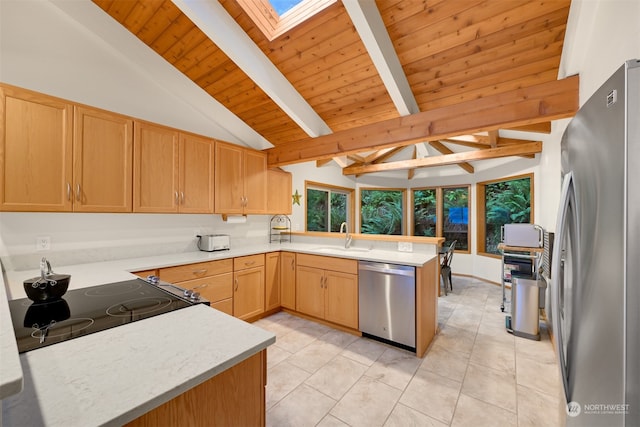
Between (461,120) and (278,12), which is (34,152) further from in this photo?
(461,120)

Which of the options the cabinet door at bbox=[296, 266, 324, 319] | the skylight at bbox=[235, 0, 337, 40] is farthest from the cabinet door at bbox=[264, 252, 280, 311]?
the skylight at bbox=[235, 0, 337, 40]

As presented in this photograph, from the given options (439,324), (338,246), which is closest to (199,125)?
(338,246)

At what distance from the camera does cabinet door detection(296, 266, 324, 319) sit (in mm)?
3172

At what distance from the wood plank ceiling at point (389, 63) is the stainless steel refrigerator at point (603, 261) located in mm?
1526

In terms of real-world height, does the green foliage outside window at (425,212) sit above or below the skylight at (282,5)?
below

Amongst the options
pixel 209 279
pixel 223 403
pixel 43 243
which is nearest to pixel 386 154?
pixel 209 279

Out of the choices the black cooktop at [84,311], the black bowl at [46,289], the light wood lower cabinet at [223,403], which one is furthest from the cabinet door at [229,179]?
the light wood lower cabinet at [223,403]

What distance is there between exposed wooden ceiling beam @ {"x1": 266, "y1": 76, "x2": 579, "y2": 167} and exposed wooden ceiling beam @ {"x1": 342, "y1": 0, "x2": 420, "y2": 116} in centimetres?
23

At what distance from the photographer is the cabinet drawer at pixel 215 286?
103 inches

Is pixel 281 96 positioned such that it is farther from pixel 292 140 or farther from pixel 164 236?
pixel 164 236

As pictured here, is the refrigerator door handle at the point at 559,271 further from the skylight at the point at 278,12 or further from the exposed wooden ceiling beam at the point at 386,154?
the exposed wooden ceiling beam at the point at 386,154

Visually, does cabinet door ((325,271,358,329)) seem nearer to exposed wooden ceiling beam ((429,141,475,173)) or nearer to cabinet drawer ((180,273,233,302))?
cabinet drawer ((180,273,233,302))

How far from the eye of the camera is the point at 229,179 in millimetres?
3250

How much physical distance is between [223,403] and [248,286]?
90.7 inches
